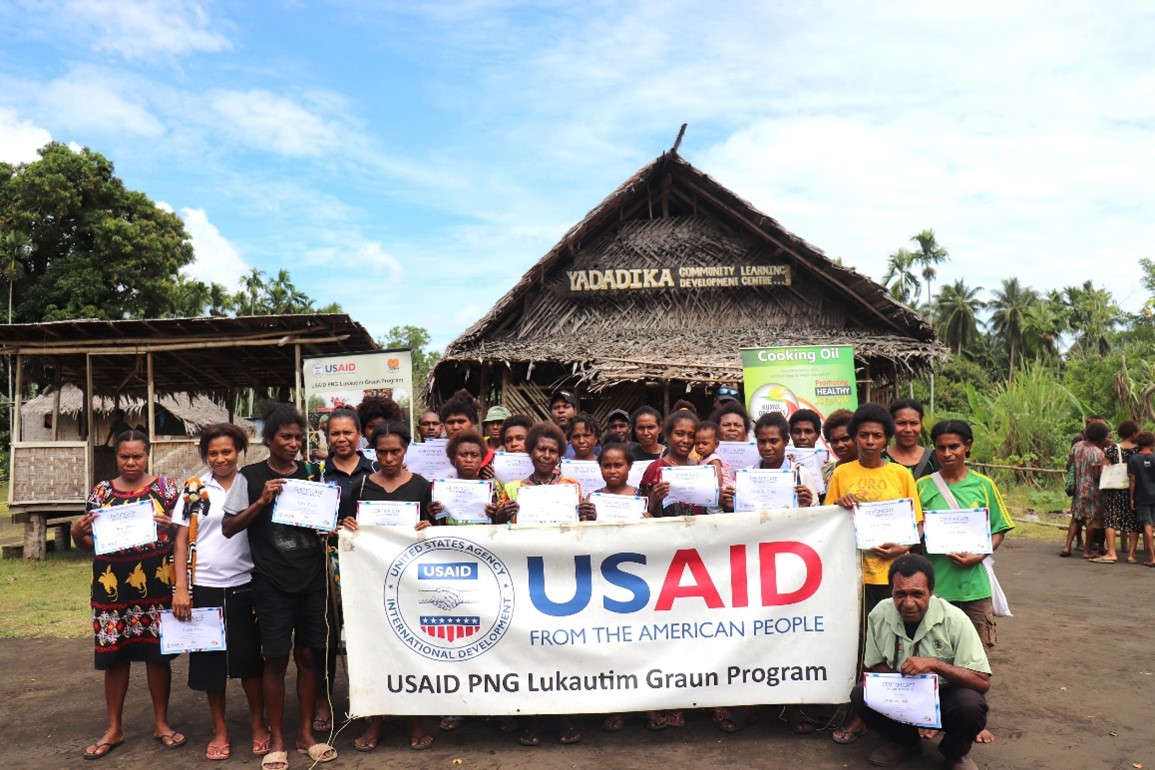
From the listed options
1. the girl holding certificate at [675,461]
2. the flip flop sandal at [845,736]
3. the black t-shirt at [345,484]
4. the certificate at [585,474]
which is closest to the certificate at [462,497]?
the black t-shirt at [345,484]

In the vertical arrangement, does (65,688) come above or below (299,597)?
below

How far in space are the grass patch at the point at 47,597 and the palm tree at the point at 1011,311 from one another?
5436cm

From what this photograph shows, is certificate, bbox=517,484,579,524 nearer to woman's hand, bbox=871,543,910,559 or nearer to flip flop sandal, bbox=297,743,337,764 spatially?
flip flop sandal, bbox=297,743,337,764

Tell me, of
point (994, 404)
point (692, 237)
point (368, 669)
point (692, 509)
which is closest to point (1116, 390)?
point (994, 404)

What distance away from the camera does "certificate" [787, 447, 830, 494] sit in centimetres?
532

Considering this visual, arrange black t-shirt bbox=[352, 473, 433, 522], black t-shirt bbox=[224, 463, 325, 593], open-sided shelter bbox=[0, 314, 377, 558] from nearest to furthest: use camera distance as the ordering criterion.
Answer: black t-shirt bbox=[224, 463, 325, 593]
black t-shirt bbox=[352, 473, 433, 522]
open-sided shelter bbox=[0, 314, 377, 558]

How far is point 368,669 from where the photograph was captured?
4.33 metres

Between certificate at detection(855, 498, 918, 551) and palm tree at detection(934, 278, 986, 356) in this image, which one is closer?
certificate at detection(855, 498, 918, 551)

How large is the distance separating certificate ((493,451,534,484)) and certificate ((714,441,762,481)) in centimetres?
118

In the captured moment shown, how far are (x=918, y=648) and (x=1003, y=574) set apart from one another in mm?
6350

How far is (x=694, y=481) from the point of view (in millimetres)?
4527

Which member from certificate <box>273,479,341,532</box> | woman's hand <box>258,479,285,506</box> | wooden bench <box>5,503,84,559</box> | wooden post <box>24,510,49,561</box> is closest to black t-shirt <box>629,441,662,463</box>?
certificate <box>273,479,341,532</box>

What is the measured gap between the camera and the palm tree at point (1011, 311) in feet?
177

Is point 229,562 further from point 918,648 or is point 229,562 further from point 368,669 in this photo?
point 918,648
